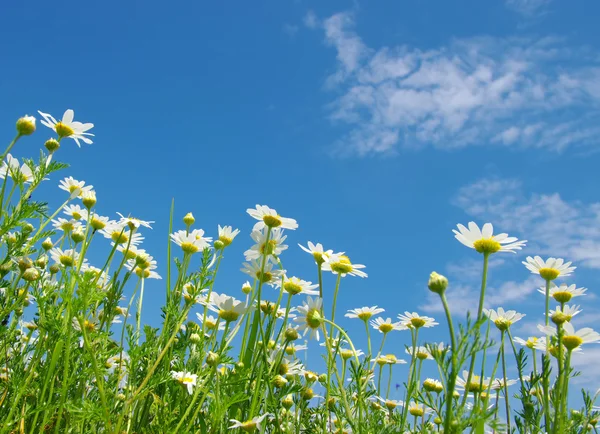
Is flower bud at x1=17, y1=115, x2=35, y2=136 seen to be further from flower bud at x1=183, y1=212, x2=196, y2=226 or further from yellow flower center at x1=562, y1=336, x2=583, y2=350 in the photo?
yellow flower center at x1=562, y1=336, x2=583, y2=350

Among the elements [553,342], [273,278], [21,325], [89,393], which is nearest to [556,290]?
[553,342]

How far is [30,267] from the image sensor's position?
3061 millimetres

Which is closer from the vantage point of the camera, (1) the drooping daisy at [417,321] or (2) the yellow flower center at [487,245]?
(2) the yellow flower center at [487,245]

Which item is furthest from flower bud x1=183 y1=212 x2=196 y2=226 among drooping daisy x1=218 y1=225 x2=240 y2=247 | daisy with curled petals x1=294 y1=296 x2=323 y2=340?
daisy with curled petals x1=294 y1=296 x2=323 y2=340

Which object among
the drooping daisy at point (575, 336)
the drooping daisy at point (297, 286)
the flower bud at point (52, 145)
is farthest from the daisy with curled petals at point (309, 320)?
the flower bud at point (52, 145)

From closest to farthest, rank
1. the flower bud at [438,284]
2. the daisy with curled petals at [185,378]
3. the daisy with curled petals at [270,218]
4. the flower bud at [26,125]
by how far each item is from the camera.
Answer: the flower bud at [438,284]
the daisy with curled petals at [185,378]
the flower bud at [26,125]
the daisy with curled petals at [270,218]

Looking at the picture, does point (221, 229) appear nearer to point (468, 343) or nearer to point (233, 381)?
point (233, 381)

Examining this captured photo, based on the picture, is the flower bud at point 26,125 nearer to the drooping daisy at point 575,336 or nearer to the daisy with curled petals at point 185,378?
the daisy with curled petals at point 185,378

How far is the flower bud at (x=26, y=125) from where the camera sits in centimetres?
279

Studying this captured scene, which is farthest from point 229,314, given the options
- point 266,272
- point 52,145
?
point 52,145

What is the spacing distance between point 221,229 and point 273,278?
1.90 feet

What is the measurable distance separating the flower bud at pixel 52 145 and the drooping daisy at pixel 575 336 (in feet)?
8.96

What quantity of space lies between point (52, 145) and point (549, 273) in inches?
112

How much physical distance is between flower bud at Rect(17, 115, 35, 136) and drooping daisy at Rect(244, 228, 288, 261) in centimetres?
127
